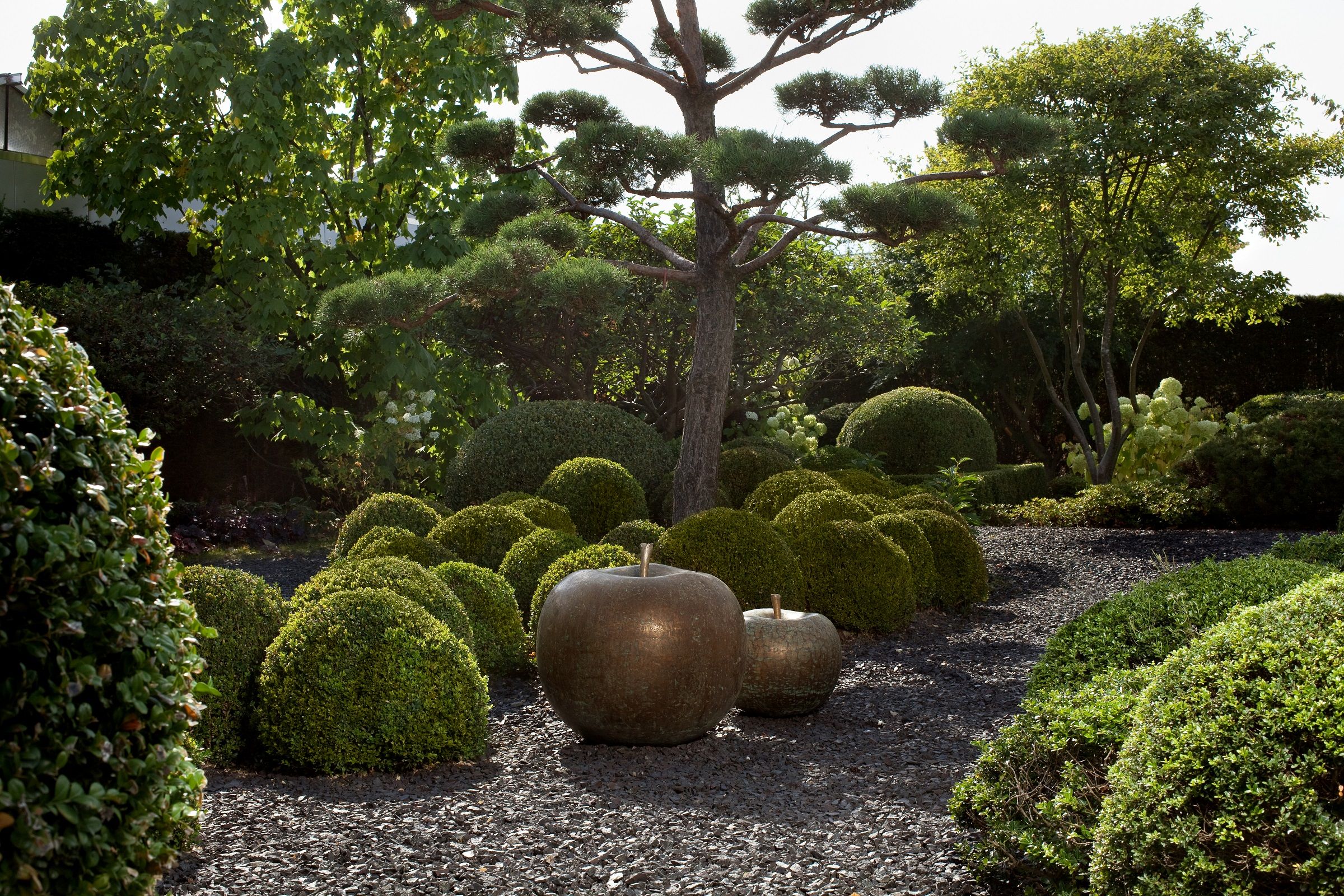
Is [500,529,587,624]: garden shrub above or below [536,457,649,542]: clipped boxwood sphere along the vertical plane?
below

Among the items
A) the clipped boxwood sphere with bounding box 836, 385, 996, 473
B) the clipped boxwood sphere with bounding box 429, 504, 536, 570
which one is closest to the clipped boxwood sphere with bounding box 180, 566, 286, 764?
the clipped boxwood sphere with bounding box 429, 504, 536, 570

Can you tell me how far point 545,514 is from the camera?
6.41m

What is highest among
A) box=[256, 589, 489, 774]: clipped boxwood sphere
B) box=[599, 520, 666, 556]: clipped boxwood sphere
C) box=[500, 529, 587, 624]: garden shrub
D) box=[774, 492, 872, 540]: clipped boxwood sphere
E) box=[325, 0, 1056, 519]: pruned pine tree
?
box=[325, 0, 1056, 519]: pruned pine tree

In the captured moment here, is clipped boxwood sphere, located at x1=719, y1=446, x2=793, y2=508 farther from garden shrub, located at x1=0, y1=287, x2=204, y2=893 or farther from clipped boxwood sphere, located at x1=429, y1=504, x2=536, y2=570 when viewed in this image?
garden shrub, located at x1=0, y1=287, x2=204, y2=893

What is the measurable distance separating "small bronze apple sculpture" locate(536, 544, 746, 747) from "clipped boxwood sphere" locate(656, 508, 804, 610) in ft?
4.42

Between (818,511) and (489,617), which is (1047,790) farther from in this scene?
(818,511)

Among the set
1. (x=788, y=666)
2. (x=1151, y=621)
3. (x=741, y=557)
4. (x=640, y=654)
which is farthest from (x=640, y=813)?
(x=741, y=557)

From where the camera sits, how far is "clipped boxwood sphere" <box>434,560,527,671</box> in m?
4.86

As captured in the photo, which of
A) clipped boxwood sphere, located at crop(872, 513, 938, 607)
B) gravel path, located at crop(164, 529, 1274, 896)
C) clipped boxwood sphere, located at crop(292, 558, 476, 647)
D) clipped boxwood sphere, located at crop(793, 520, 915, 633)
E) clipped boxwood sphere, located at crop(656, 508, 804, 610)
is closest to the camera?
gravel path, located at crop(164, 529, 1274, 896)

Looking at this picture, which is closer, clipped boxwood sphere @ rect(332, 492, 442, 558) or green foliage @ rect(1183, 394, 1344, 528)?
clipped boxwood sphere @ rect(332, 492, 442, 558)

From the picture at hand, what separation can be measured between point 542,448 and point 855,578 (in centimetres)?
331

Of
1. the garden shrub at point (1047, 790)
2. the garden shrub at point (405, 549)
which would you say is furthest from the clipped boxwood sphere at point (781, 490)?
the garden shrub at point (1047, 790)

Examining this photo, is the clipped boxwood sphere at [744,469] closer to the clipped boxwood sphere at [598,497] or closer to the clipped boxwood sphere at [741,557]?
the clipped boxwood sphere at [598,497]

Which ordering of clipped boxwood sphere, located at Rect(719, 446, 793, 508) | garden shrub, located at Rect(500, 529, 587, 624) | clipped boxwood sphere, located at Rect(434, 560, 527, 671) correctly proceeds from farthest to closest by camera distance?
clipped boxwood sphere, located at Rect(719, 446, 793, 508) < garden shrub, located at Rect(500, 529, 587, 624) < clipped boxwood sphere, located at Rect(434, 560, 527, 671)
